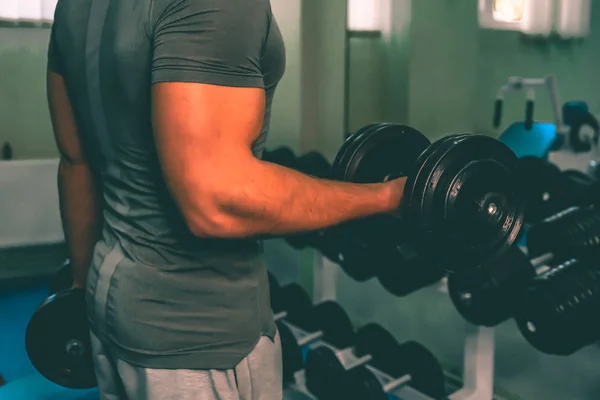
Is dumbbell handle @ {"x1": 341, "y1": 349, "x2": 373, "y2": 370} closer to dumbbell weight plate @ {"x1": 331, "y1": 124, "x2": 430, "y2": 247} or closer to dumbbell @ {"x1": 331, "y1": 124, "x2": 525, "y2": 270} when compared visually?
dumbbell weight plate @ {"x1": 331, "y1": 124, "x2": 430, "y2": 247}

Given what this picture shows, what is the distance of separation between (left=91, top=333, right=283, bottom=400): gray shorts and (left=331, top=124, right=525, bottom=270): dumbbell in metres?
0.23

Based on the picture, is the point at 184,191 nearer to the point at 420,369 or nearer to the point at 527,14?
the point at 420,369

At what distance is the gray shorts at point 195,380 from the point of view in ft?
2.15

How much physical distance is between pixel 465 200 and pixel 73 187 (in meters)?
0.52

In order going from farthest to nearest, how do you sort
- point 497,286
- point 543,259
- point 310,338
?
point 310,338 < point 543,259 < point 497,286

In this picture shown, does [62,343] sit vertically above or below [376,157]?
below

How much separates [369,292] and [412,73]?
1.05 meters

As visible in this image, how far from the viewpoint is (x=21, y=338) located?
7.05 ft

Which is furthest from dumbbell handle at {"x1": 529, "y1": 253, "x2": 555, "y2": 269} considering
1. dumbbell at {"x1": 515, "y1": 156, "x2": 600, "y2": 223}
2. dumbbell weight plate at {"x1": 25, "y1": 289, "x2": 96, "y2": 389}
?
dumbbell weight plate at {"x1": 25, "y1": 289, "x2": 96, "y2": 389}

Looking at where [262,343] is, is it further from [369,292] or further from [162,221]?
[369,292]

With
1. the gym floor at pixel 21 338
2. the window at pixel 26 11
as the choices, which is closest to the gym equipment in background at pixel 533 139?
the gym floor at pixel 21 338

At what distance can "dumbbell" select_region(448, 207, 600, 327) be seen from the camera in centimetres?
134

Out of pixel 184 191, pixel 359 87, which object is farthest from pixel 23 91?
pixel 184 191

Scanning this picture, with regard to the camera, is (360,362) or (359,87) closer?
(360,362)
